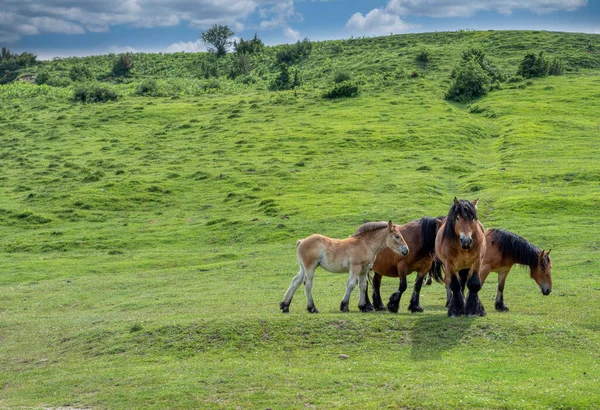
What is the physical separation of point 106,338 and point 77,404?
16.3 ft

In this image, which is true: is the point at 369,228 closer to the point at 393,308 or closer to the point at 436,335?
the point at 393,308

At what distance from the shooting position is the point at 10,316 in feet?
77.2

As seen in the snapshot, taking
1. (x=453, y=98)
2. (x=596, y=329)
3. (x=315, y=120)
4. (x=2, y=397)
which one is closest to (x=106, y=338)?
(x=2, y=397)

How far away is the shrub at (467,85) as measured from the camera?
74.4 metres

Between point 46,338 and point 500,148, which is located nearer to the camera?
point 46,338

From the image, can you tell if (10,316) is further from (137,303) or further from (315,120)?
(315,120)

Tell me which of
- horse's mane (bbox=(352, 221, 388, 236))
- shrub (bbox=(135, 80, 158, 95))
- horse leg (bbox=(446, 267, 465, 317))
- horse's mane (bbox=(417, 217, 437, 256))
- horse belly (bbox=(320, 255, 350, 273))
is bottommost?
horse leg (bbox=(446, 267, 465, 317))

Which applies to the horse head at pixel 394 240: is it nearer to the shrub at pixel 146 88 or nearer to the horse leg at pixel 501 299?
the horse leg at pixel 501 299

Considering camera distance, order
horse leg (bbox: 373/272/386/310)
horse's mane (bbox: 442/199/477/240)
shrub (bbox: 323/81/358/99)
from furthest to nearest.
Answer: shrub (bbox: 323/81/358/99) → horse leg (bbox: 373/272/386/310) → horse's mane (bbox: 442/199/477/240)

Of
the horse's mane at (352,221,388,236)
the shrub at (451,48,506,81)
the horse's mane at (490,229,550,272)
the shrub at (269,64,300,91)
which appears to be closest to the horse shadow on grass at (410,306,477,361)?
the horse's mane at (352,221,388,236)

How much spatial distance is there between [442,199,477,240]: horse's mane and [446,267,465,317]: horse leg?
955mm

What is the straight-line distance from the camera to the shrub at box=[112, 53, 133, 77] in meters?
114

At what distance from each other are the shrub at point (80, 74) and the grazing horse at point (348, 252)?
3670 inches

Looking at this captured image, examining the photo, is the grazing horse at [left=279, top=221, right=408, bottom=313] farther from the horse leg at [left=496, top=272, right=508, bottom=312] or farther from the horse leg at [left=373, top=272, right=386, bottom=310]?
the horse leg at [left=496, top=272, right=508, bottom=312]
